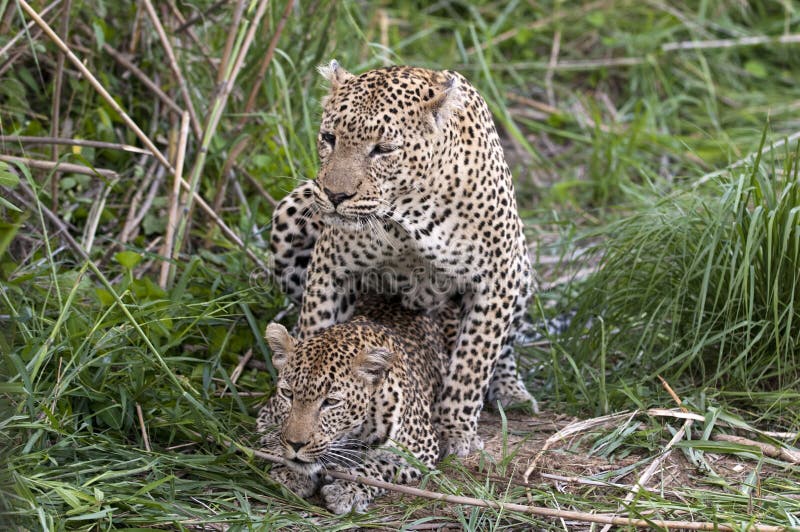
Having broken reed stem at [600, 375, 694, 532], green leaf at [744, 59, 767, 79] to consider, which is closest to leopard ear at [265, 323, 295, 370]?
broken reed stem at [600, 375, 694, 532]

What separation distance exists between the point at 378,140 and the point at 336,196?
37cm

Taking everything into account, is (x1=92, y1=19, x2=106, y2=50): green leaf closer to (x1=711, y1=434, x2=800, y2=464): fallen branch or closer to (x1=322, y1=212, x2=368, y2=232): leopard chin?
(x1=322, y1=212, x2=368, y2=232): leopard chin

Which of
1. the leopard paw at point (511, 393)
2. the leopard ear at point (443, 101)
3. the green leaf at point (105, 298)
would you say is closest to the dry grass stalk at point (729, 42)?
the leopard paw at point (511, 393)

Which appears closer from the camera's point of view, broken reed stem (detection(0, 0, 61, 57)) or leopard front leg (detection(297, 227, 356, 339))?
leopard front leg (detection(297, 227, 356, 339))

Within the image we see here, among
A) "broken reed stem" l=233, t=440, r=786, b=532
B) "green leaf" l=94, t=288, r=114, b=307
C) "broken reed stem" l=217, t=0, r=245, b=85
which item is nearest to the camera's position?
"broken reed stem" l=233, t=440, r=786, b=532

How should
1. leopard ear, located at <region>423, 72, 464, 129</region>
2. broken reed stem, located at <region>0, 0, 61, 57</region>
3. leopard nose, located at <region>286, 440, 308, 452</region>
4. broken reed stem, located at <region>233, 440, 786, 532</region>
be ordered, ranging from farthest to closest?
broken reed stem, located at <region>0, 0, 61, 57</region>
leopard ear, located at <region>423, 72, 464, 129</region>
leopard nose, located at <region>286, 440, 308, 452</region>
broken reed stem, located at <region>233, 440, 786, 532</region>

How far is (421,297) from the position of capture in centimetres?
677

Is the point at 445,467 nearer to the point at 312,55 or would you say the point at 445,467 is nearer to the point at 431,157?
the point at 431,157

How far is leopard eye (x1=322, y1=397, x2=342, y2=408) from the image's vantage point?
5756 millimetres

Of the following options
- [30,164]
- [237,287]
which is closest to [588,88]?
[237,287]

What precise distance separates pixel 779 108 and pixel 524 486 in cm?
668

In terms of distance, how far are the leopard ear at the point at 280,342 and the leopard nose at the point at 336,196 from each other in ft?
2.51

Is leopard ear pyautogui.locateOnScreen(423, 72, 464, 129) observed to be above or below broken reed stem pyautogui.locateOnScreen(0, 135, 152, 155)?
above

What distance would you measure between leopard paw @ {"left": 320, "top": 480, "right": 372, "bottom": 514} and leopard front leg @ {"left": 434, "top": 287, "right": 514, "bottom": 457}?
83 centimetres
